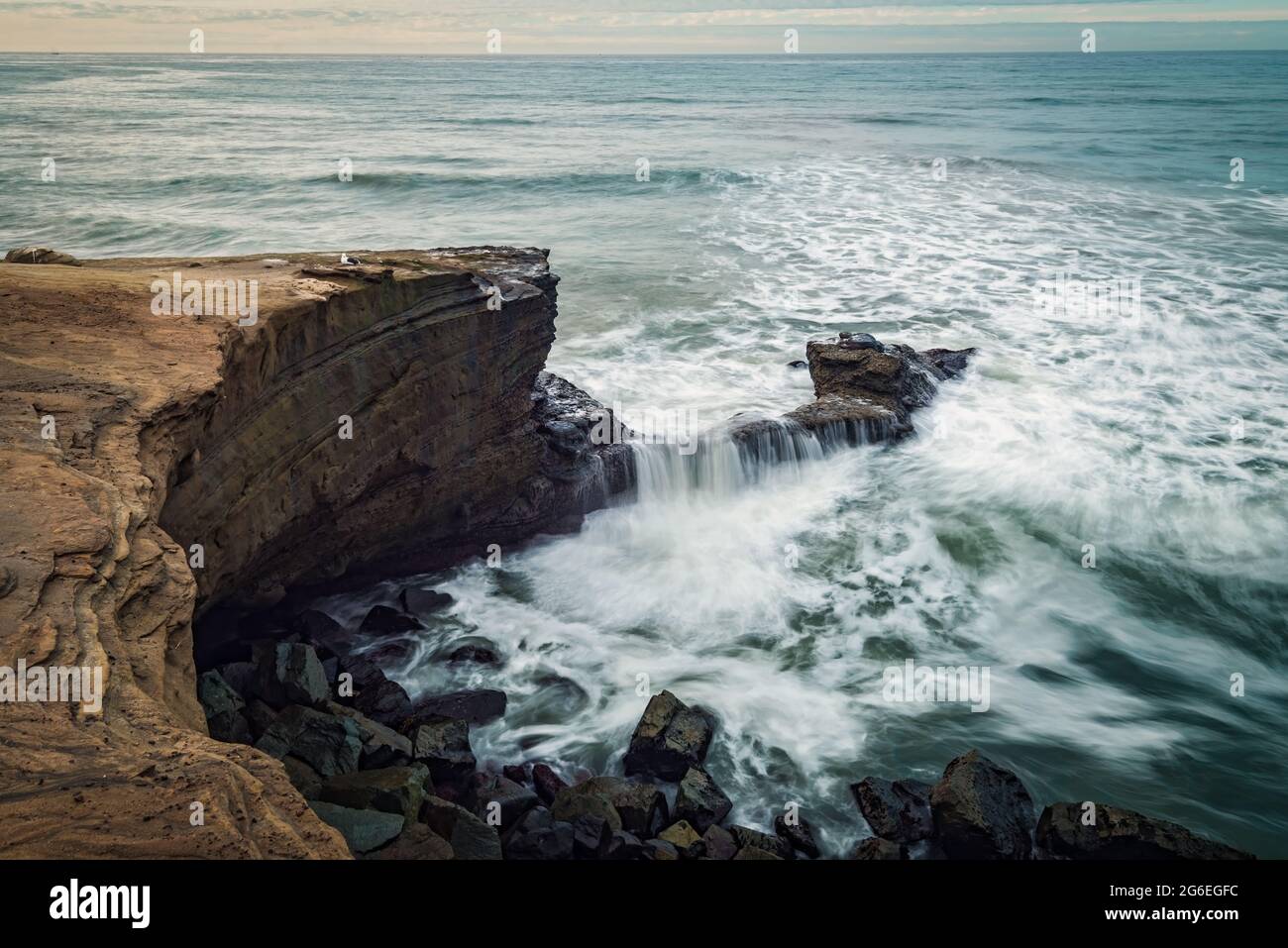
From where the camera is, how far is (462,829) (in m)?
6.70

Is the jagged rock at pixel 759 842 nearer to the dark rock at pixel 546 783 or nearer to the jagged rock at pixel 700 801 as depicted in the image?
the jagged rock at pixel 700 801

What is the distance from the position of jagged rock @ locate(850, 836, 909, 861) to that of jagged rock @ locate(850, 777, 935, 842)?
28 cm

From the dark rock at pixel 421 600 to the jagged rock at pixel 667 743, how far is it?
3.18 m

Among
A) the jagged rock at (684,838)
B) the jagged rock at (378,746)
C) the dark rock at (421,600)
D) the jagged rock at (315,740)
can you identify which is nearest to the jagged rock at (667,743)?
the jagged rock at (684,838)

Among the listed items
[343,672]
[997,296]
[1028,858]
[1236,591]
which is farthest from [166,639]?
[997,296]

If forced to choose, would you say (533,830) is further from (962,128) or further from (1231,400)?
(962,128)

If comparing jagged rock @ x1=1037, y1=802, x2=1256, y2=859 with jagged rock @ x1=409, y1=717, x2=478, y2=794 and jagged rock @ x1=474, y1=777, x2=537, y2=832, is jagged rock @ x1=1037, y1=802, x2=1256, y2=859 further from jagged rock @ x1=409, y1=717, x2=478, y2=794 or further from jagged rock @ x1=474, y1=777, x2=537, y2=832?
jagged rock @ x1=409, y1=717, x2=478, y2=794

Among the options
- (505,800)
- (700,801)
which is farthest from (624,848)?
(505,800)

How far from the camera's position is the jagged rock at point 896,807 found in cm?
751

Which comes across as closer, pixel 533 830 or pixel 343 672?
pixel 533 830

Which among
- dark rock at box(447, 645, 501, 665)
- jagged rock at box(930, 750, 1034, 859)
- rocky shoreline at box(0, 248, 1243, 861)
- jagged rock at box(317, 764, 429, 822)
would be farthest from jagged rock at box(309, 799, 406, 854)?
jagged rock at box(930, 750, 1034, 859)

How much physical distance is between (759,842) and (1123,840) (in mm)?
2792

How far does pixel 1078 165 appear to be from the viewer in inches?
1468

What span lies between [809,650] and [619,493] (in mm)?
3800
